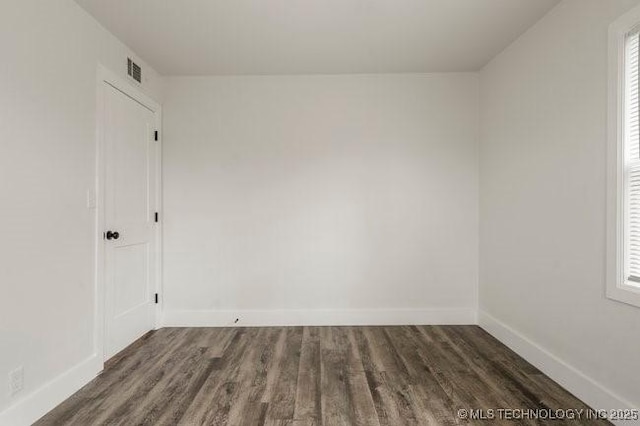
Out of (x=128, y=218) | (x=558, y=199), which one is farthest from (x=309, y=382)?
(x=558, y=199)

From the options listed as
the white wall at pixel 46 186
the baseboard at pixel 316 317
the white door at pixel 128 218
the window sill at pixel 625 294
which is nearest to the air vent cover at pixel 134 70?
the white door at pixel 128 218

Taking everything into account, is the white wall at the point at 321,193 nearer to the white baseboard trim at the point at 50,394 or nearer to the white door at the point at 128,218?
the white door at the point at 128,218

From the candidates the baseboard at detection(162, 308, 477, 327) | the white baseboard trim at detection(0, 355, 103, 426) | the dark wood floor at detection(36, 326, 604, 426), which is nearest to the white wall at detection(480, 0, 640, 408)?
the dark wood floor at detection(36, 326, 604, 426)

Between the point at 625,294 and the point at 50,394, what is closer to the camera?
the point at 625,294

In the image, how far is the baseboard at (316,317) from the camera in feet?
11.3

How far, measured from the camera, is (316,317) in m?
3.46

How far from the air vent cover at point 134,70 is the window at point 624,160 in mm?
3583

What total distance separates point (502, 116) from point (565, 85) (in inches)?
29.9

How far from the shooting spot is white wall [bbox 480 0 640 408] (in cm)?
197

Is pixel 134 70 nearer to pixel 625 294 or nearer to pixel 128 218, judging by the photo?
pixel 128 218

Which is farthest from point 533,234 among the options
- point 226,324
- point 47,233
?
point 47,233

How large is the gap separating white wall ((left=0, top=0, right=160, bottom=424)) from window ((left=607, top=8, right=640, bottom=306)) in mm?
3434

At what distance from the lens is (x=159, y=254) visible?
3.42m

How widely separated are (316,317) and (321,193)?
1.34m
